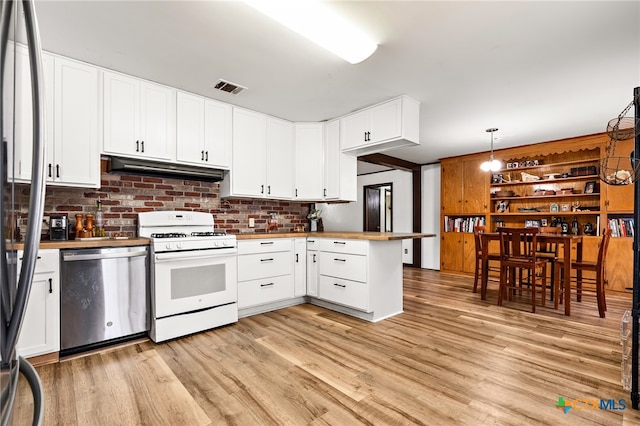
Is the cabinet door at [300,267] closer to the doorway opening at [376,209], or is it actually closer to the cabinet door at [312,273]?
the cabinet door at [312,273]

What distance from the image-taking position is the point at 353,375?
81.9 inches

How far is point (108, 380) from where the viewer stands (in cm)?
201

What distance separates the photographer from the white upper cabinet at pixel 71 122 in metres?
2.48

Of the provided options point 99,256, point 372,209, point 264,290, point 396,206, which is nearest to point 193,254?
point 99,256

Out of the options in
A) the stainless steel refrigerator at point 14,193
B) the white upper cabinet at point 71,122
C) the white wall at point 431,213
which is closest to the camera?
the stainless steel refrigerator at point 14,193

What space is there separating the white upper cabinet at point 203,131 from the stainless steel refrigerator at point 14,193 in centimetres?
270

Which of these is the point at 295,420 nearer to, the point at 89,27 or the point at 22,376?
the point at 22,376

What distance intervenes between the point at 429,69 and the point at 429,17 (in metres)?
0.74

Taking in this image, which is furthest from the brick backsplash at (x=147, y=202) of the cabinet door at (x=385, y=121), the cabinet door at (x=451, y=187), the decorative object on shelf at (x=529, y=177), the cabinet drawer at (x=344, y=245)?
the decorative object on shelf at (x=529, y=177)

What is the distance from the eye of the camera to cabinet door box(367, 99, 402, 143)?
331 cm

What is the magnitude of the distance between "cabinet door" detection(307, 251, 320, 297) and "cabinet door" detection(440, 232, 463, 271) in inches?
139

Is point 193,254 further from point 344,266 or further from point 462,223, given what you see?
point 462,223

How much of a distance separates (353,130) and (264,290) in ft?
7.06

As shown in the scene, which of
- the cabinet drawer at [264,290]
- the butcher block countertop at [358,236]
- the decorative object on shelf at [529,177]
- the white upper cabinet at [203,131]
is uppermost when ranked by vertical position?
the white upper cabinet at [203,131]
